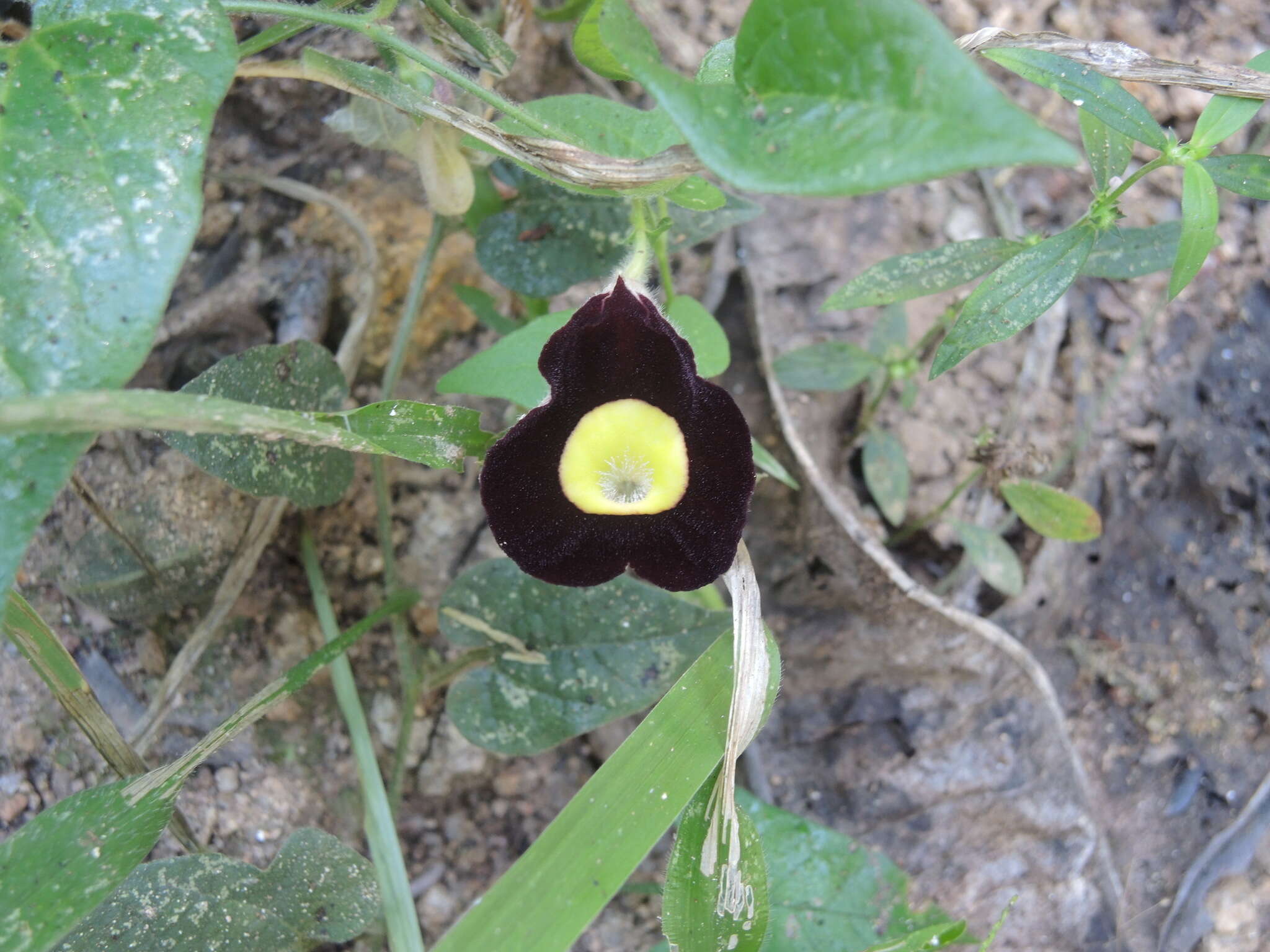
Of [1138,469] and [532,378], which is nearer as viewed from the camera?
[532,378]

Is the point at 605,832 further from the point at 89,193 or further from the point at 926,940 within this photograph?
the point at 89,193

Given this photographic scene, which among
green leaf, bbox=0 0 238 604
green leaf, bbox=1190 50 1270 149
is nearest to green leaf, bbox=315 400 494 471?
green leaf, bbox=0 0 238 604

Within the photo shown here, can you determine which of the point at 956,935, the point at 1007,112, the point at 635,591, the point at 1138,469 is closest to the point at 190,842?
the point at 635,591

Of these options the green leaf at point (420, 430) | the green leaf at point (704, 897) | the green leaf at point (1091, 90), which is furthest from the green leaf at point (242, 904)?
the green leaf at point (1091, 90)

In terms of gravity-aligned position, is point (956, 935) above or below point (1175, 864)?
above

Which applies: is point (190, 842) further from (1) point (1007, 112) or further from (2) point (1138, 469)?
(2) point (1138, 469)

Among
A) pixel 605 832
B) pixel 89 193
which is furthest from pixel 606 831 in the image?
pixel 89 193
